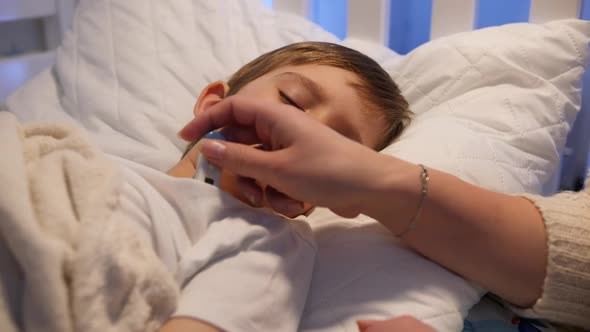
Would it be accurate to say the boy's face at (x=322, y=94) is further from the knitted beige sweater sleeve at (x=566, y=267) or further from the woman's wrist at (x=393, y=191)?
the knitted beige sweater sleeve at (x=566, y=267)

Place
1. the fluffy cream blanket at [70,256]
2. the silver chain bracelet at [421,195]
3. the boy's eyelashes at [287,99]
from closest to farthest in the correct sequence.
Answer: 1. the fluffy cream blanket at [70,256]
2. the silver chain bracelet at [421,195]
3. the boy's eyelashes at [287,99]

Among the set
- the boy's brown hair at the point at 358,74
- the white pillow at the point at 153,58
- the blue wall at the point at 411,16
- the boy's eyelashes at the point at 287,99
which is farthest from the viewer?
the blue wall at the point at 411,16

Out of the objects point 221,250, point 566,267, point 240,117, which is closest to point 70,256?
point 221,250

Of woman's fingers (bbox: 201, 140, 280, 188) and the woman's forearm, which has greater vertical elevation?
woman's fingers (bbox: 201, 140, 280, 188)

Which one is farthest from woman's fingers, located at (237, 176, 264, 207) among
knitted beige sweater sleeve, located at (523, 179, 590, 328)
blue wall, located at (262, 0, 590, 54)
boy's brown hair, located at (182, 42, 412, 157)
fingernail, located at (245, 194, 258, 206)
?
blue wall, located at (262, 0, 590, 54)

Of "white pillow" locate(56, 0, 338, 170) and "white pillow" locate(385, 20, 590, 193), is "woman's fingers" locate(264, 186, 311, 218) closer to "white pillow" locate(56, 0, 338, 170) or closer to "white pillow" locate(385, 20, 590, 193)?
"white pillow" locate(385, 20, 590, 193)

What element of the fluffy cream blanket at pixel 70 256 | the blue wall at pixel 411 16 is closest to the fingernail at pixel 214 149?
the fluffy cream blanket at pixel 70 256

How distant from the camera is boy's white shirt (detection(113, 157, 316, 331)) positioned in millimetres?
591

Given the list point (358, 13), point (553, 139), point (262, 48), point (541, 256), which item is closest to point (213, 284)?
point (541, 256)

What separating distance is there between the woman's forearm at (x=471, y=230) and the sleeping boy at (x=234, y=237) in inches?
4.5

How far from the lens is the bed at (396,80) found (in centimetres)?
72

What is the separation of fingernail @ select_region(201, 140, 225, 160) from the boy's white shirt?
4cm

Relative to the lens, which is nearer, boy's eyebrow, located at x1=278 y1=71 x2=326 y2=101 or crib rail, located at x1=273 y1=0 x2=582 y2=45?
boy's eyebrow, located at x1=278 y1=71 x2=326 y2=101

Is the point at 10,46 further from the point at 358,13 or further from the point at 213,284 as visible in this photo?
the point at 213,284
